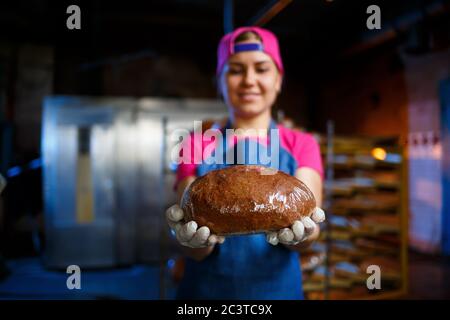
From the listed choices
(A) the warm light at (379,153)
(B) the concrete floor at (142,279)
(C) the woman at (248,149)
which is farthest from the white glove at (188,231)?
(A) the warm light at (379,153)

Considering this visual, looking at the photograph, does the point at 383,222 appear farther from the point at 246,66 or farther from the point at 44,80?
the point at 44,80

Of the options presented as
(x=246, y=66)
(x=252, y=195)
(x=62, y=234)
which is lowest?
(x=62, y=234)

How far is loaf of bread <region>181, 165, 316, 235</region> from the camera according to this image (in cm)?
78

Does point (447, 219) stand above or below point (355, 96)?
below

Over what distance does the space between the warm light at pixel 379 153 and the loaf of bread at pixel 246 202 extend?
9.52 ft

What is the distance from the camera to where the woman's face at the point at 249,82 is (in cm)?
99

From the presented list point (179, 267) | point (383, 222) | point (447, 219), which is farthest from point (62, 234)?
point (447, 219)

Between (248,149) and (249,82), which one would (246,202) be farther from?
(249,82)

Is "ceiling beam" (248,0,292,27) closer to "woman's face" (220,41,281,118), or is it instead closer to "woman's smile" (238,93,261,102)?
"woman's face" (220,41,281,118)

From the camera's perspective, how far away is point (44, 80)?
4.12 meters

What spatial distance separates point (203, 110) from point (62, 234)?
2229mm

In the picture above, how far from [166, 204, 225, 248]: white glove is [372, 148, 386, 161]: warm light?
2985 millimetres

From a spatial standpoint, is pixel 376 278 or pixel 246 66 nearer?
pixel 246 66

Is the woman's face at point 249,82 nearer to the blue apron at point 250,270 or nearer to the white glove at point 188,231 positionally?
the blue apron at point 250,270
